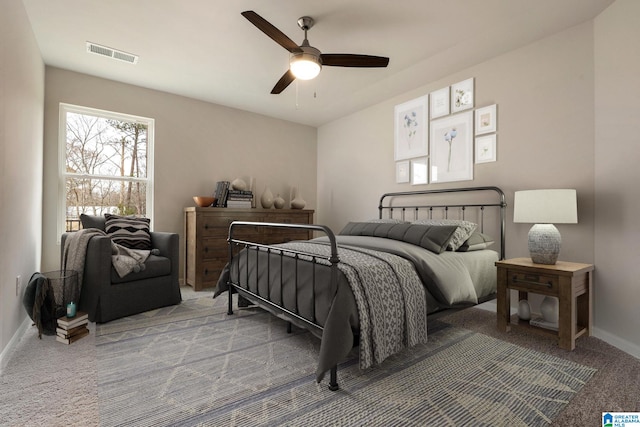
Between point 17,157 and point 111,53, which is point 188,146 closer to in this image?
point 111,53

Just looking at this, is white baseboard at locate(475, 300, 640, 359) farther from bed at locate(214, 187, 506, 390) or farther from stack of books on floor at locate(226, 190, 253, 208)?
stack of books on floor at locate(226, 190, 253, 208)

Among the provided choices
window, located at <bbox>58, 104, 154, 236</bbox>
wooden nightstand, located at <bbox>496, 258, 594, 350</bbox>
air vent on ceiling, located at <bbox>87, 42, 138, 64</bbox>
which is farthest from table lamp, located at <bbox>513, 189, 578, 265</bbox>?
window, located at <bbox>58, 104, 154, 236</bbox>

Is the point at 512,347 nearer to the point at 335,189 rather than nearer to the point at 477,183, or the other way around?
the point at 477,183

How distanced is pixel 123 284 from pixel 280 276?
1527 millimetres

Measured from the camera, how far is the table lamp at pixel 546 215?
2.21 metres

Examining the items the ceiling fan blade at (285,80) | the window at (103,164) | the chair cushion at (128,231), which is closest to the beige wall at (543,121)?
the ceiling fan blade at (285,80)

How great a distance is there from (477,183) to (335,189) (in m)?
2.29

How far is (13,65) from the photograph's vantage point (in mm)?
2121

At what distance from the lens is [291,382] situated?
1.70 m

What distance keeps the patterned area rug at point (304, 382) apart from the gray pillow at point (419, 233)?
0.68m

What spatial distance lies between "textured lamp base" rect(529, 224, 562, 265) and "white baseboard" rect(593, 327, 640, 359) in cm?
62

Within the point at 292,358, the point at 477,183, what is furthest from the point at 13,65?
the point at 477,183

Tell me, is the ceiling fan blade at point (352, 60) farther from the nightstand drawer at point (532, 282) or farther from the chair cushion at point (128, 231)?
the chair cushion at point (128, 231)
